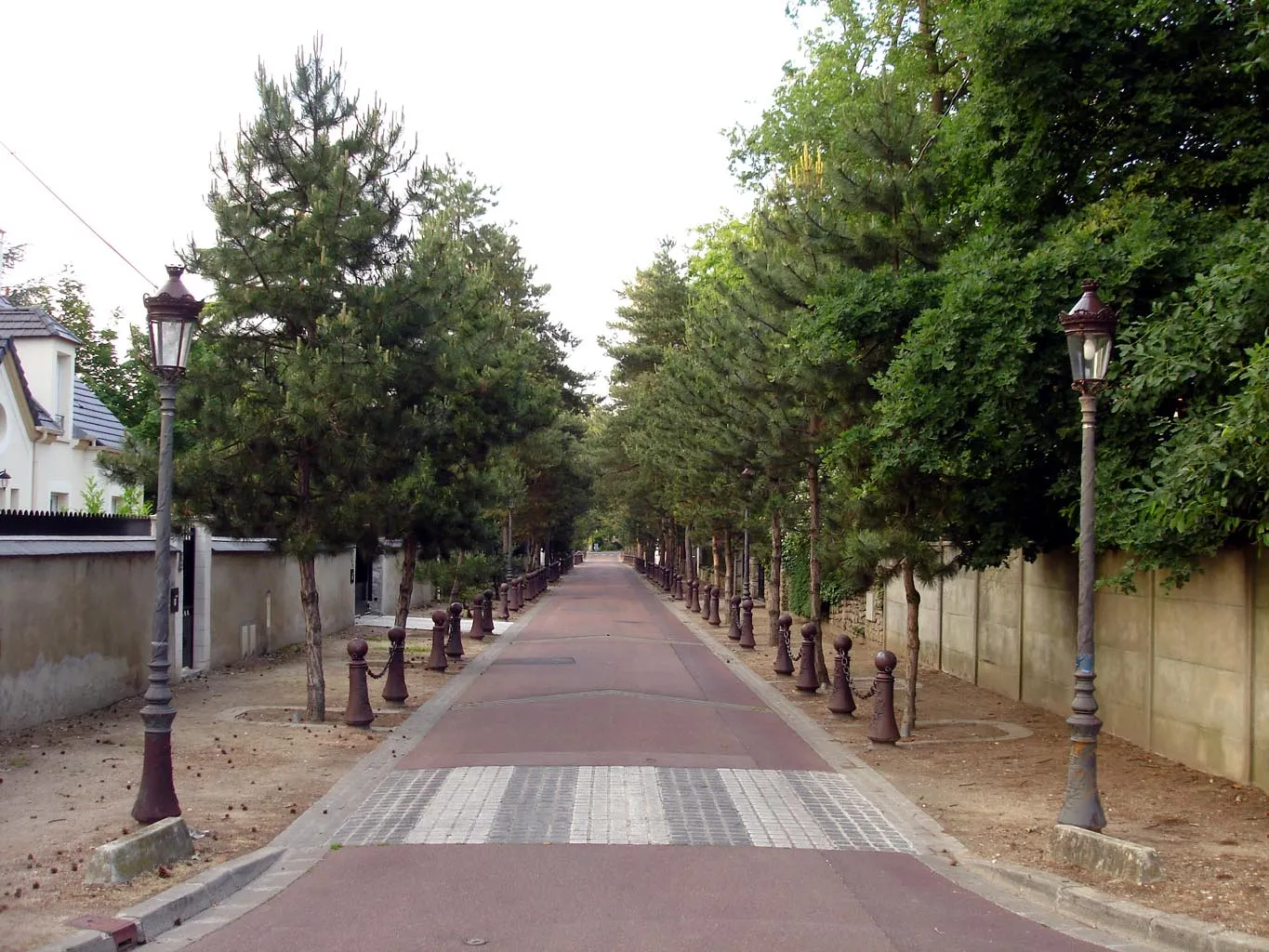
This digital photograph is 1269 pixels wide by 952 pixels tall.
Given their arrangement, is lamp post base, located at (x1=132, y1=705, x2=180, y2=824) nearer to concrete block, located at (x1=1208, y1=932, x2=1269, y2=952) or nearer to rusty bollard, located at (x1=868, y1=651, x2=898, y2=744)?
concrete block, located at (x1=1208, y1=932, x2=1269, y2=952)

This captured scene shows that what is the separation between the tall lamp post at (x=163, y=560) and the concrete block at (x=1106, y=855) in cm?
618

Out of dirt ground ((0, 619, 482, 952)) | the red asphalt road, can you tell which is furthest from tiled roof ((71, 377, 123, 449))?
the red asphalt road

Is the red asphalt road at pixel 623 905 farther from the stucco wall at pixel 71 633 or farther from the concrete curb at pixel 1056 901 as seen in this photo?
the stucco wall at pixel 71 633

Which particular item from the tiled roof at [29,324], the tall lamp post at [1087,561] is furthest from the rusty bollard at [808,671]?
the tiled roof at [29,324]

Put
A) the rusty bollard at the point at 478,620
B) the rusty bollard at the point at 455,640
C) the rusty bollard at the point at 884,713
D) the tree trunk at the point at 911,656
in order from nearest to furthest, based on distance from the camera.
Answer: the rusty bollard at the point at 884,713, the tree trunk at the point at 911,656, the rusty bollard at the point at 455,640, the rusty bollard at the point at 478,620

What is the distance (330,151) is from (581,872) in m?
9.34

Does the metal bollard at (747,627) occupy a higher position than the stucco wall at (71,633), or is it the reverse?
the stucco wall at (71,633)

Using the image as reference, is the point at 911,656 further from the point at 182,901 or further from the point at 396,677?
the point at 182,901

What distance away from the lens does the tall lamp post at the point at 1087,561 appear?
8.33m

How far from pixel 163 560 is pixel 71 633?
582cm

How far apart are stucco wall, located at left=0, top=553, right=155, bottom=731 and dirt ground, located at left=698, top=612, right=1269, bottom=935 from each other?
29.0ft

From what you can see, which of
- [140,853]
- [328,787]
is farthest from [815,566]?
[140,853]

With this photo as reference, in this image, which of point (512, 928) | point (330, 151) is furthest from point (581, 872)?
point (330, 151)

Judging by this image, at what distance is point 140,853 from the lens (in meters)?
7.09
